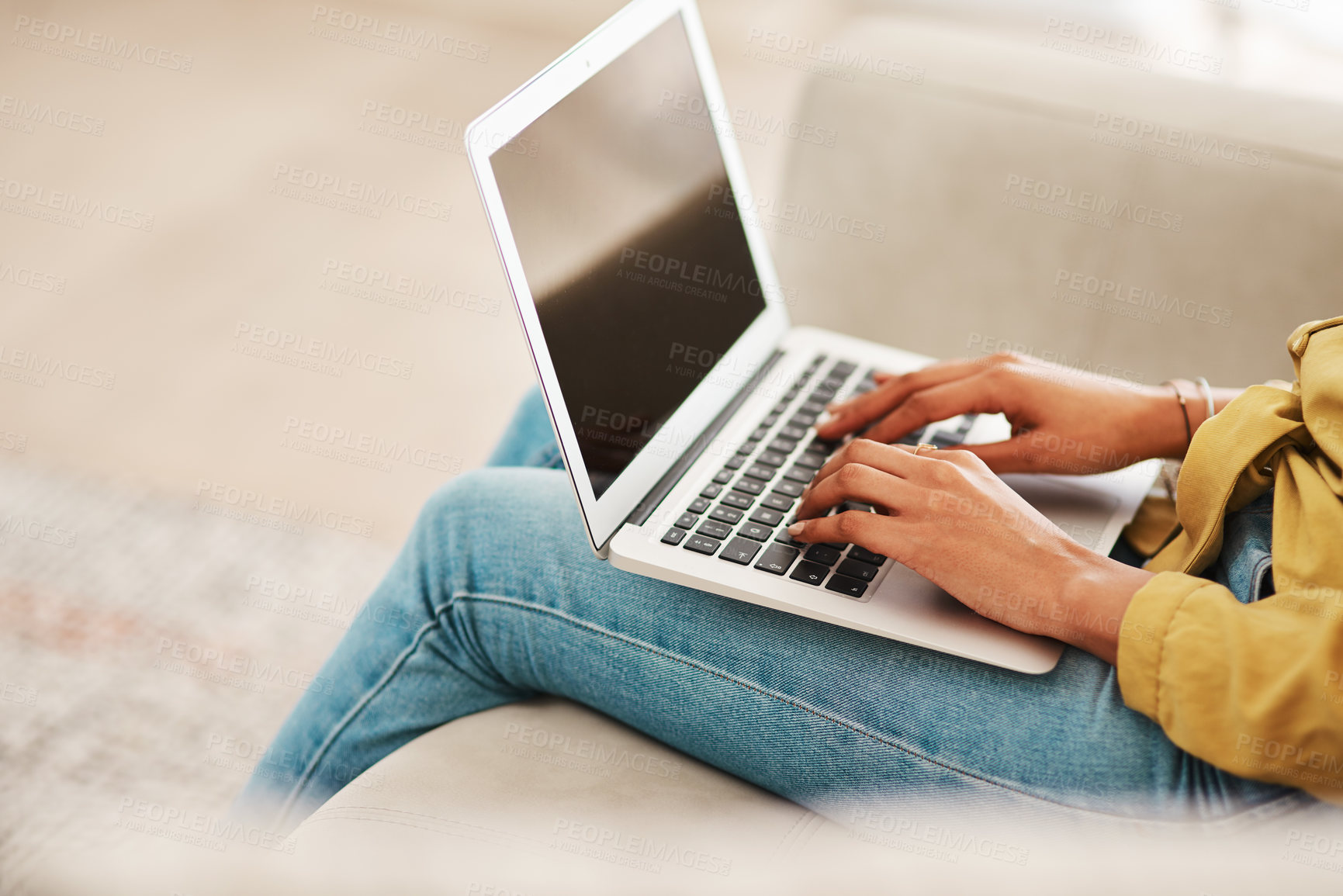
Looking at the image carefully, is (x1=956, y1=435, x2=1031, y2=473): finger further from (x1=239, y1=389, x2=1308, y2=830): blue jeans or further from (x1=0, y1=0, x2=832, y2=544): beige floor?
(x1=0, y1=0, x2=832, y2=544): beige floor

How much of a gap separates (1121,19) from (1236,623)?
2.27 metres

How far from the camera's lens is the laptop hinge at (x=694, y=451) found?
0.89 metres

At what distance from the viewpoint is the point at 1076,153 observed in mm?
1221

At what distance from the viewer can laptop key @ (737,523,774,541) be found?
866mm

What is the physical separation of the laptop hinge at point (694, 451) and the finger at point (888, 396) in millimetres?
99

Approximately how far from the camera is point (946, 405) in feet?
3.14

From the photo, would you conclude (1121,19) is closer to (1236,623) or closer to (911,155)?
(911,155)

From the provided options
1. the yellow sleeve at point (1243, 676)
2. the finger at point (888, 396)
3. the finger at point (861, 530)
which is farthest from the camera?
the finger at point (888, 396)

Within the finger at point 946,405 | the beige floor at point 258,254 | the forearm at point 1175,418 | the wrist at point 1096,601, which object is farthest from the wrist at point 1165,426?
the beige floor at point 258,254

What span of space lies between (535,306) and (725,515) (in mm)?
246

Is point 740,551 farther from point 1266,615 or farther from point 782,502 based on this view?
point 1266,615

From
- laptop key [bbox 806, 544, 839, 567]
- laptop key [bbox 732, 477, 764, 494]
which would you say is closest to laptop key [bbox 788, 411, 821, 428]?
laptop key [bbox 732, 477, 764, 494]

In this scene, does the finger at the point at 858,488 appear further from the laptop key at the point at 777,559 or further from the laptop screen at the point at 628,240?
the laptop screen at the point at 628,240

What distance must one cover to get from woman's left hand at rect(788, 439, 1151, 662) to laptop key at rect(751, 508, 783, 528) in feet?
0.25
